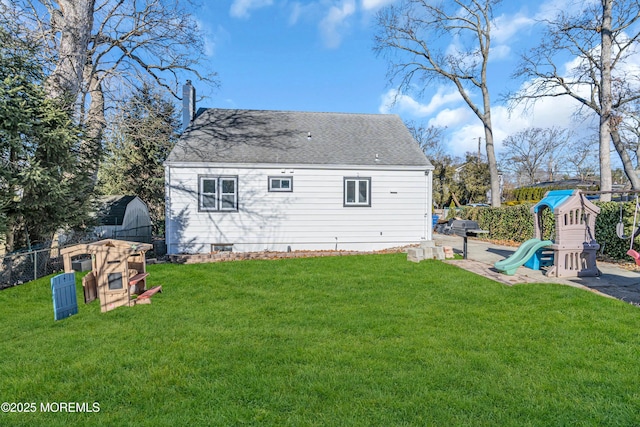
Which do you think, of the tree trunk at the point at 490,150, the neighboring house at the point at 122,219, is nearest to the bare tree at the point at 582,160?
the tree trunk at the point at 490,150

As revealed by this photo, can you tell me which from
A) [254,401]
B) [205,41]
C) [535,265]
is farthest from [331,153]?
[254,401]

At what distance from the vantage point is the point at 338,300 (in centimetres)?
648

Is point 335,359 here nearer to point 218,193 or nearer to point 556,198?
point 556,198

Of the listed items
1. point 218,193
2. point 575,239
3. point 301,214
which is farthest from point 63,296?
point 575,239

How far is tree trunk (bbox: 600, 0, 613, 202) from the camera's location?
13805mm

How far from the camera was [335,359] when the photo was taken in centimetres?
395

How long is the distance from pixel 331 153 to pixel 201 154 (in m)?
4.98

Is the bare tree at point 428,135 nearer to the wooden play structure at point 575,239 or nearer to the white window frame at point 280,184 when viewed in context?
the white window frame at point 280,184

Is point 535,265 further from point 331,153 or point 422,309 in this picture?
point 331,153

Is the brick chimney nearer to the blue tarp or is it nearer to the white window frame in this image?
the white window frame

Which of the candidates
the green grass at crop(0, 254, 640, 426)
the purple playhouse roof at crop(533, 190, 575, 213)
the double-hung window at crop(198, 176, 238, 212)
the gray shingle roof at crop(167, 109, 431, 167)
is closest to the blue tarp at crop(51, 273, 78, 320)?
the green grass at crop(0, 254, 640, 426)

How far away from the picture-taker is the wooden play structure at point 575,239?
7.98m

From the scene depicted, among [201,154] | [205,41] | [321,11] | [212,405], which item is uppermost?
[321,11]

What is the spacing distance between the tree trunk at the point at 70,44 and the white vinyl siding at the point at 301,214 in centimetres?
388
